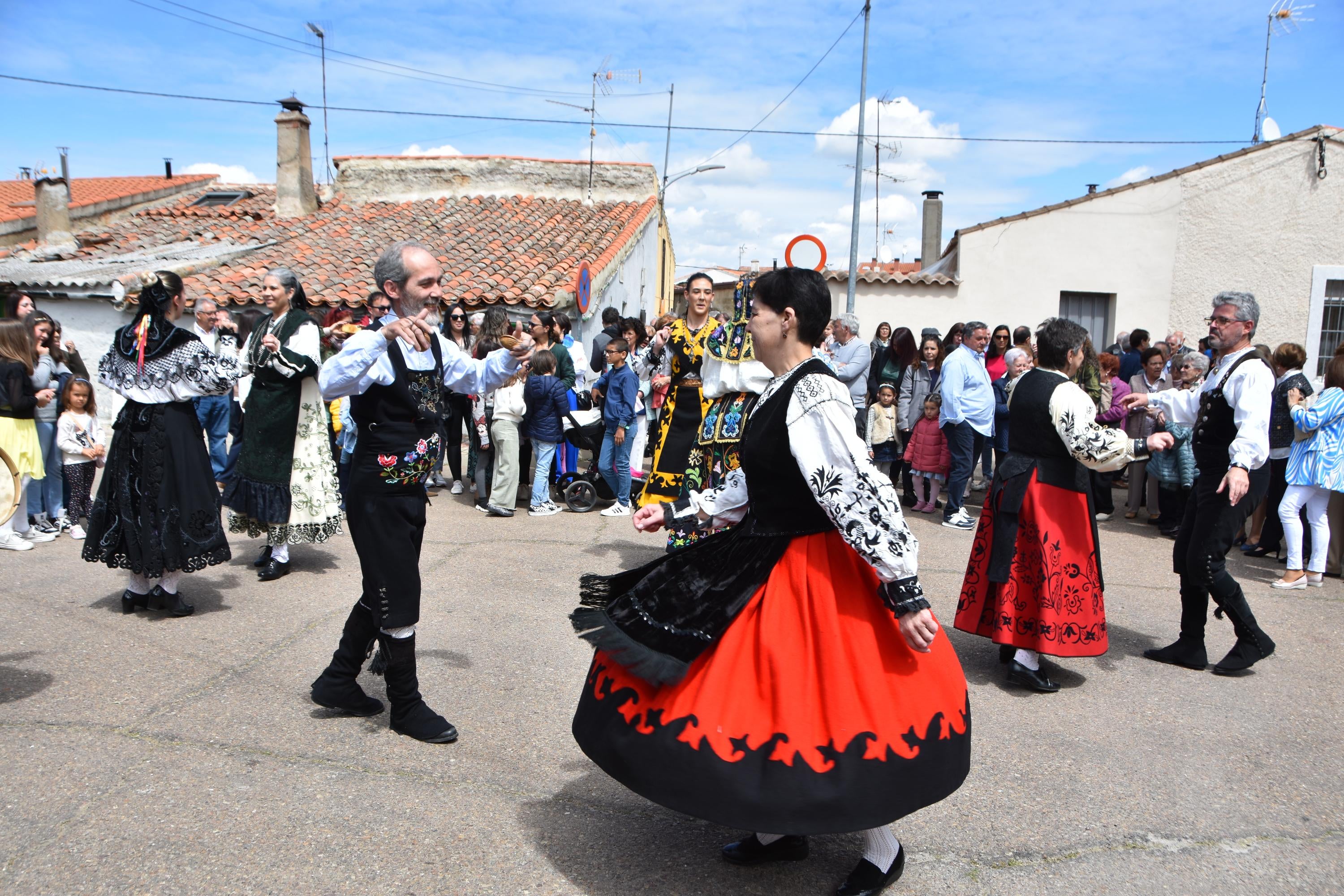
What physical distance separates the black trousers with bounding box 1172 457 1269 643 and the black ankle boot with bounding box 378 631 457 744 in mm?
3966

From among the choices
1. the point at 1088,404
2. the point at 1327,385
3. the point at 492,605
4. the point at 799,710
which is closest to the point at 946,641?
the point at 799,710

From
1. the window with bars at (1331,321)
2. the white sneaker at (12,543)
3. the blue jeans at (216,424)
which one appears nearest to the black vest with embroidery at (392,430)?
the white sneaker at (12,543)

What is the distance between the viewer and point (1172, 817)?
11.3 ft

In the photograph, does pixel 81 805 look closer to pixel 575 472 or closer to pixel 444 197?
pixel 575 472

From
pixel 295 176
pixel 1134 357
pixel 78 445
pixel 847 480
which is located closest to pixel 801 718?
pixel 847 480

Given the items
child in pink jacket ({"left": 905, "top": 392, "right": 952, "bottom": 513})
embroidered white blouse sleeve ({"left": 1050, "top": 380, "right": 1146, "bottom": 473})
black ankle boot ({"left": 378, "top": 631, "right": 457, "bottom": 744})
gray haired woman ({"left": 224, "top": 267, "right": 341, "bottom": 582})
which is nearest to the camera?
black ankle boot ({"left": 378, "top": 631, "right": 457, "bottom": 744})

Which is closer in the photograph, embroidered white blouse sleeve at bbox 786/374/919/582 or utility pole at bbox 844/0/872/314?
embroidered white blouse sleeve at bbox 786/374/919/582

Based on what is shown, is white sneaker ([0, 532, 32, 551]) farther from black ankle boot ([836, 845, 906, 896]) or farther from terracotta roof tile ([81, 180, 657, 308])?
terracotta roof tile ([81, 180, 657, 308])

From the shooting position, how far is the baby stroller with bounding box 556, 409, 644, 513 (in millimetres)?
9172

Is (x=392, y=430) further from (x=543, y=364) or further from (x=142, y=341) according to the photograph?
(x=543, y=364)

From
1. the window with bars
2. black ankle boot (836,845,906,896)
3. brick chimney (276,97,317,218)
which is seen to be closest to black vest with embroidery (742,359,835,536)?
black ankle boot (836,845,906,896)

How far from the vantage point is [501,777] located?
3.54 meters

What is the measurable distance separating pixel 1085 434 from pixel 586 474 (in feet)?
20.1

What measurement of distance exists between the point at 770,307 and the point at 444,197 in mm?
18951
